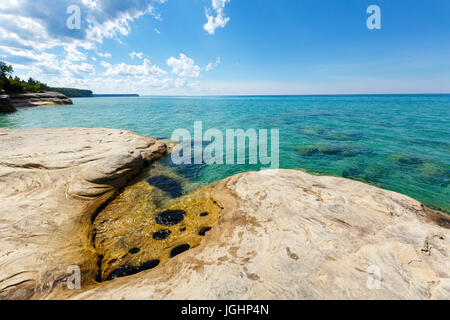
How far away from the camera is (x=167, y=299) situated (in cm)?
328

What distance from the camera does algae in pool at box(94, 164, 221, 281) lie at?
490 cm

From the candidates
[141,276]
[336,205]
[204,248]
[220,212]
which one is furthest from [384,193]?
[141,276]

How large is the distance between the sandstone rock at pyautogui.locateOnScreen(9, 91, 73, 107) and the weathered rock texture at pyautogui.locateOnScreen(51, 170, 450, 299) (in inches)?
2493

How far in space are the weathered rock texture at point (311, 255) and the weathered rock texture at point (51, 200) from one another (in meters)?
0.82

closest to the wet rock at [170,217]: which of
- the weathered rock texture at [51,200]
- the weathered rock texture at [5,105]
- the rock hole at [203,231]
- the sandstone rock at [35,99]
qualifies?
the rock hole at [203,231]

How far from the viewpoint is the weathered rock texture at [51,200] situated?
12.8 ft

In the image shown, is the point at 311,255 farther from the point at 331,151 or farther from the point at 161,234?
the point at 331,151

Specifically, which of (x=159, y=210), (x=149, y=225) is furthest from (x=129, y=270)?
(x=159, y=210)

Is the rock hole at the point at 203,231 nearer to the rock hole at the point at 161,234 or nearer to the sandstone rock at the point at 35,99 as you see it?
the rock hole at the point at 161,234

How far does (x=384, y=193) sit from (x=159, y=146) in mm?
13207

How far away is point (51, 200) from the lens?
6.00m

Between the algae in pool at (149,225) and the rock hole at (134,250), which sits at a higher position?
the algae in pool at (149,225)

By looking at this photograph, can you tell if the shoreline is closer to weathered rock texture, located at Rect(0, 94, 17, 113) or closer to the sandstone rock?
weathered rock texture, located at Rect(0, 94, 17, 113)

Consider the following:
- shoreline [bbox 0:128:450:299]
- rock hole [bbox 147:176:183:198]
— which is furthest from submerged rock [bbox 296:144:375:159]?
rock hole [bbox 147:176:183:198]
